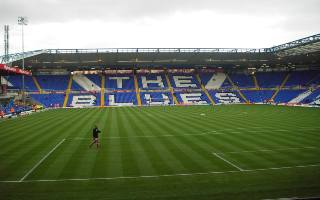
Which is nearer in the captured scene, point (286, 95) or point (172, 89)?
point (286, 95)

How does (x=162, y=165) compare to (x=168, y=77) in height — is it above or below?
below

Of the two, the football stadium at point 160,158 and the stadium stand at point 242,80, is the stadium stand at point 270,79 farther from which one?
the football stadium at point 160,158

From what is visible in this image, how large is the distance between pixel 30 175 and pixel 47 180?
59.7 inches

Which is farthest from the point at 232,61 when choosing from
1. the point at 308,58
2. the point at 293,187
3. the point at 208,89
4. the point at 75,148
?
the point at 293,187

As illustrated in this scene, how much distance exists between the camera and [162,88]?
8788 centimetres

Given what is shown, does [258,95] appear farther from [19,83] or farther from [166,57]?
[19,83]

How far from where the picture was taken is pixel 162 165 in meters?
17.9

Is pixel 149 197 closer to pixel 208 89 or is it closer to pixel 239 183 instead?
pixel 239 183

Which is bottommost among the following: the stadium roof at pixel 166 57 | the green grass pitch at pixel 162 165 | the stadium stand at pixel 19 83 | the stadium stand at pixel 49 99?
the green grass pitch at pixel 162 165

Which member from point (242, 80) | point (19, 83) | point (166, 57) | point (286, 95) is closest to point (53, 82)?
point (19, 83)

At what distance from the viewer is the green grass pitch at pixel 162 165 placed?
1338 centimetres

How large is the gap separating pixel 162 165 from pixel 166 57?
61970 millimetres

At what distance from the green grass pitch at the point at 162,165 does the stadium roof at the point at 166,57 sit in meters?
45.7

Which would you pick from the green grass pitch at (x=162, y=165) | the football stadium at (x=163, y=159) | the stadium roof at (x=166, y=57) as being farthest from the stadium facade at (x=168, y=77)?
the green grass pitch at (x=162, y=165)
